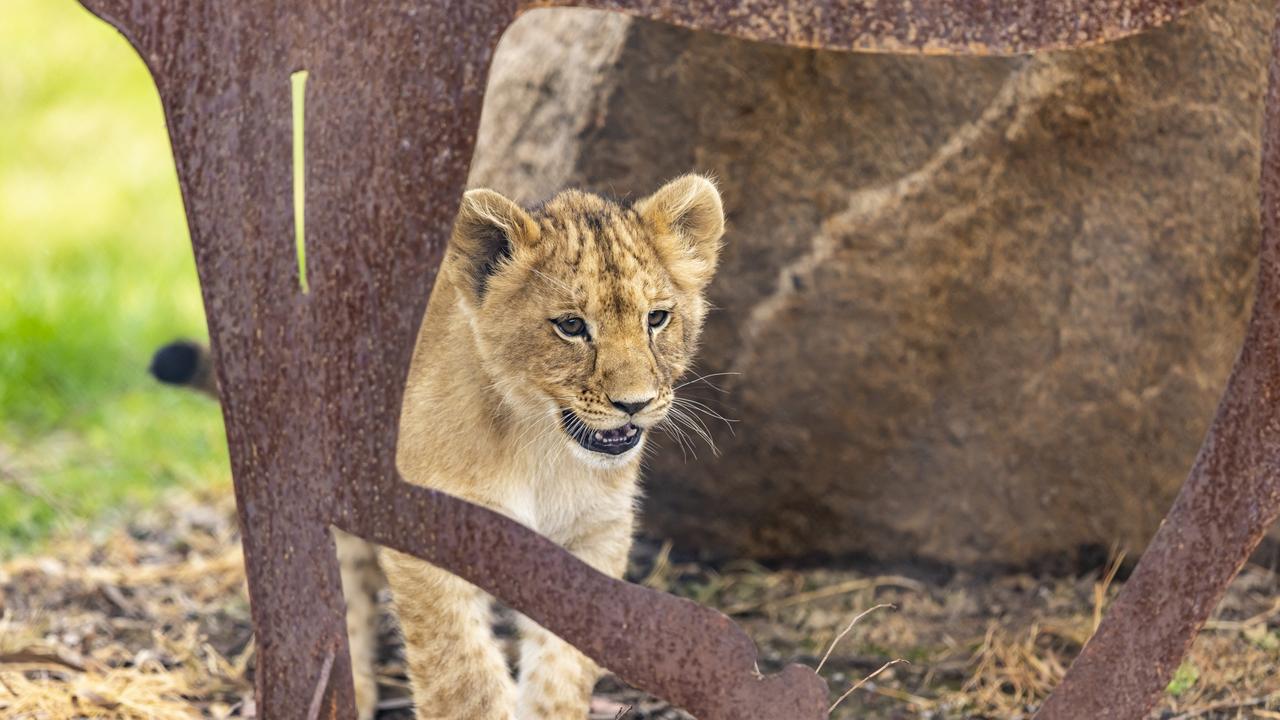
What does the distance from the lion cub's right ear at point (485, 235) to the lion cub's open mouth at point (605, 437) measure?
0.42 meters

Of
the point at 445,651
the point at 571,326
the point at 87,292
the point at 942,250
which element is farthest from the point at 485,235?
the point at 87,292

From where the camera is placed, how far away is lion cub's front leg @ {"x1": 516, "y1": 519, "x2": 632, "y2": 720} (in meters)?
3.72

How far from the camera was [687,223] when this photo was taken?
376cm

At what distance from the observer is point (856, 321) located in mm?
4645

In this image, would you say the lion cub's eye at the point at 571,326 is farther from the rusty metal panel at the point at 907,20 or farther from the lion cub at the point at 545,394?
the rusty metal panel at the point at 907,20

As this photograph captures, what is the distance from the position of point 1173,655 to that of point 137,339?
579cm

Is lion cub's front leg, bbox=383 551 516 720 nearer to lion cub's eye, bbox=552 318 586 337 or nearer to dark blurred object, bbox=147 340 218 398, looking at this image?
lion cub's eye, bbox=552 318 586 337

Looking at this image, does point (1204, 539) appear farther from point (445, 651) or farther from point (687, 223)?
point (445, 651)

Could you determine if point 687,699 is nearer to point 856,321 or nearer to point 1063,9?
point 1063,9

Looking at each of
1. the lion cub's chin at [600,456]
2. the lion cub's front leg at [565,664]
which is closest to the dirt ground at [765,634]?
the lion cub's front leg at [565,664]

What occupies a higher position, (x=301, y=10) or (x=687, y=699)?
(x=301, y=10)

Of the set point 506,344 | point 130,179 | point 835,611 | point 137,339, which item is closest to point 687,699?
point 506,344

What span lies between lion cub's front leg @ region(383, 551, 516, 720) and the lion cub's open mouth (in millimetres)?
481

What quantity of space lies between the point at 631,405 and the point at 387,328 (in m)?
0.98
